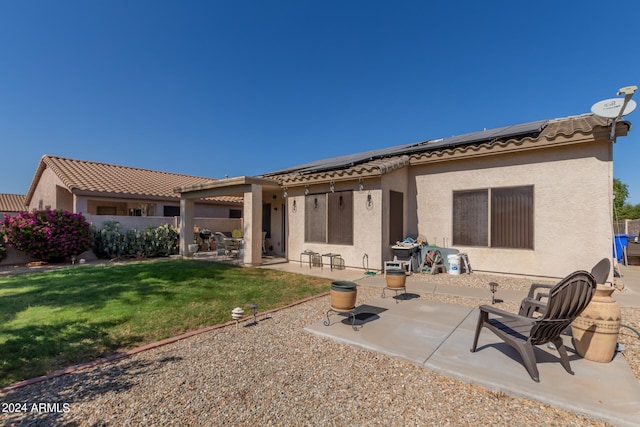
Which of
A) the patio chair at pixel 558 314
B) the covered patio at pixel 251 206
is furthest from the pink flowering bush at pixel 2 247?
the patio chair at pixel 558 314

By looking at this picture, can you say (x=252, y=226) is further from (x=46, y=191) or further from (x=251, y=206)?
(x=46, y=191)

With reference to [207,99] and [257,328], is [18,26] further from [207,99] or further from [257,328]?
[257,328]

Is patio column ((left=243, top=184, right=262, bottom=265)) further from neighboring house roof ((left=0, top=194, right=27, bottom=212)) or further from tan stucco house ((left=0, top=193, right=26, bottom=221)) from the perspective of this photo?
tan stucco house ((left=0, top=193, right=26, bottom=221))

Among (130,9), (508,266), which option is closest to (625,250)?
(508,266)

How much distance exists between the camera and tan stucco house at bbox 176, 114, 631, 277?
7.78m

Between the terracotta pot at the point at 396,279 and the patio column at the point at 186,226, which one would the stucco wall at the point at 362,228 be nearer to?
the terracotta pot at the point at 396,279

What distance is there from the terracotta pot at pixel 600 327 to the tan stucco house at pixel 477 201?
5.67m

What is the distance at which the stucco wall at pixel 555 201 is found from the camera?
762cm

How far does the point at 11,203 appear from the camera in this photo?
3328 cm

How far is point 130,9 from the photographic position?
11.8 metres

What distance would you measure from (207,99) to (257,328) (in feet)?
64.2

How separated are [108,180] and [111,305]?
50.8 feet

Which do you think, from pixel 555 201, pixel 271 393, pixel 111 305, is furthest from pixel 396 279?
pixel 111 305

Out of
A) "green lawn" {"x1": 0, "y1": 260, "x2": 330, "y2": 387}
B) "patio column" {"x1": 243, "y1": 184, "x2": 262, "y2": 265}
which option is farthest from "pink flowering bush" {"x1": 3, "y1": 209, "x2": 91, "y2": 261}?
"patio column" {"x1": 243, "y1": 184, "x2": 262, "y2": 265}
